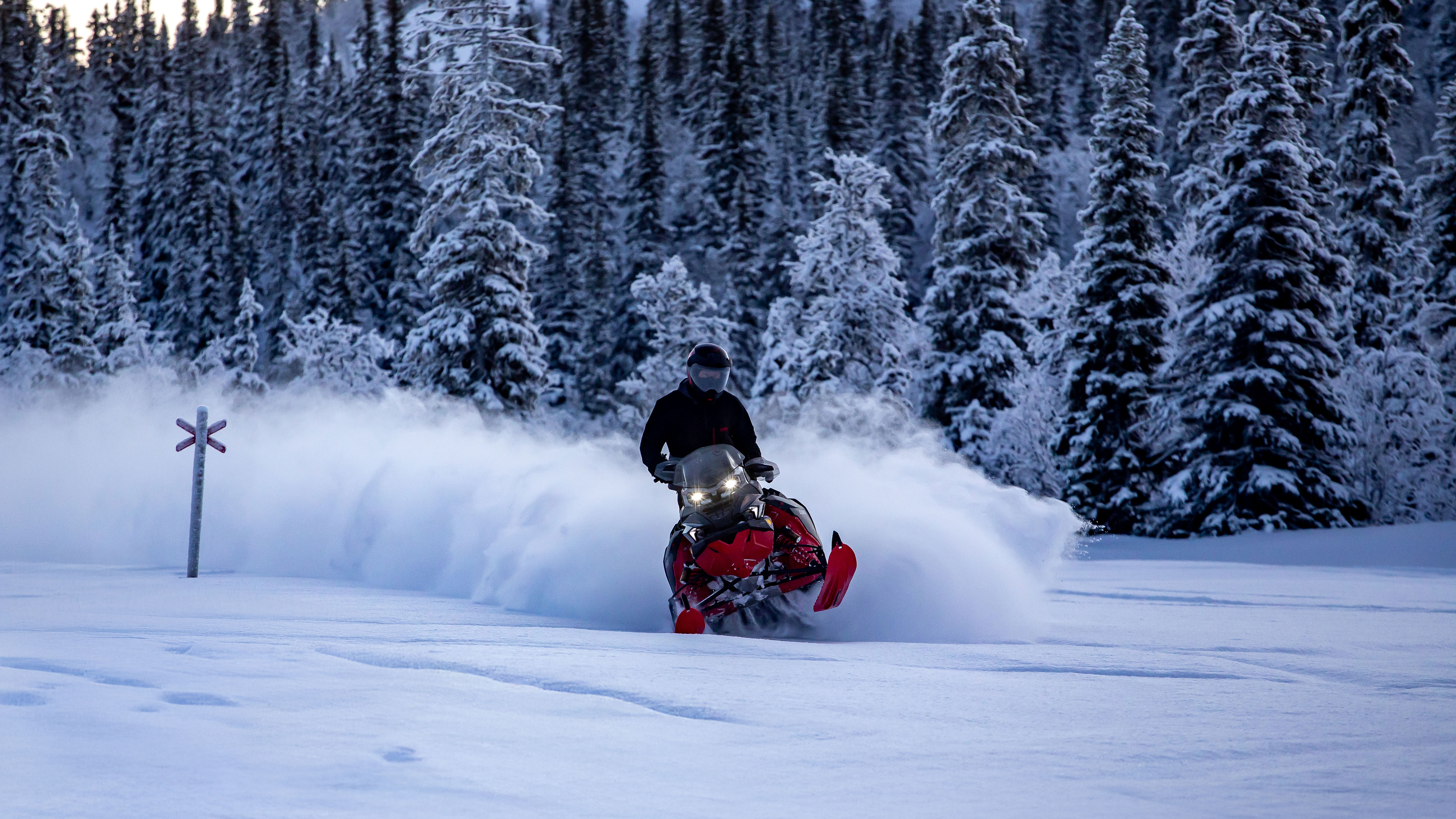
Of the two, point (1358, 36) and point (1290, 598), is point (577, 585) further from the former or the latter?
point (1358, 36)

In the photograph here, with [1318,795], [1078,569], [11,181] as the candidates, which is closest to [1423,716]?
[1318,795]

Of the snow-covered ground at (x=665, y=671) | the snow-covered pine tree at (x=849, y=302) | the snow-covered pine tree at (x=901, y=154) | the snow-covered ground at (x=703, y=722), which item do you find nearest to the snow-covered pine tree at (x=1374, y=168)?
the snow-covered pine tree at (x=849, y=302)

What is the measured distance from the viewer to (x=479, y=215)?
2991 centimetres

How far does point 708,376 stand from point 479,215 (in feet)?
75.0

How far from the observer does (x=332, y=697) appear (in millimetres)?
4957

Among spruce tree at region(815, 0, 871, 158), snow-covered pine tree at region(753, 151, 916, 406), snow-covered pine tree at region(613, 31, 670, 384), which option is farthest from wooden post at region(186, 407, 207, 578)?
spruce tree at region(815, 0, 871, 158)

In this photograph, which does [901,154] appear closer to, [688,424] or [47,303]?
[47,303]

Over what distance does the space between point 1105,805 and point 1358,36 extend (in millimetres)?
40299

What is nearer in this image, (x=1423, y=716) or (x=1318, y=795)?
(x=1318, y=795)

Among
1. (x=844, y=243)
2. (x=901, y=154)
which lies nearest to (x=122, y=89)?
(x=901, y=154)

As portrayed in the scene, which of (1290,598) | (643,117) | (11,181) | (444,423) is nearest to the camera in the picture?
(1290,598)

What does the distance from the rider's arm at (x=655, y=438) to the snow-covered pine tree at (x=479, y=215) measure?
22492 mm

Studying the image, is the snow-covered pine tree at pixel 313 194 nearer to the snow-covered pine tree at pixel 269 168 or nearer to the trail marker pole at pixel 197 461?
the snow-covered pine tree at pixel 269 168

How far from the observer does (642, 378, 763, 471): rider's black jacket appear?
27.9 ft
